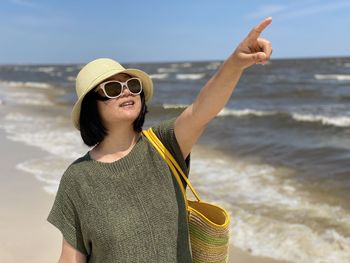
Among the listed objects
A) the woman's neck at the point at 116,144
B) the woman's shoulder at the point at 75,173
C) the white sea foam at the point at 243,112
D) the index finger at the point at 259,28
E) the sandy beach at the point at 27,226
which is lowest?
the white sea foam at the point at 243,112

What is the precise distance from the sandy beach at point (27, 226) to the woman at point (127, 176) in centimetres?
250

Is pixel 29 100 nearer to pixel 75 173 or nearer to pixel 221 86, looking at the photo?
pixel 75 173

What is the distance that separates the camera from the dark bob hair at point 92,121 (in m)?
1.93

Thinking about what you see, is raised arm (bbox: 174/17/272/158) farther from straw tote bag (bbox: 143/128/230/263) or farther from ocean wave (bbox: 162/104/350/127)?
ocean wave (bbox: 162/104/350/127)

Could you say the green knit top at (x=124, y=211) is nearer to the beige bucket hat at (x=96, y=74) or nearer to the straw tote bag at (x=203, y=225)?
the straw tote bag at (x=203, y=225)

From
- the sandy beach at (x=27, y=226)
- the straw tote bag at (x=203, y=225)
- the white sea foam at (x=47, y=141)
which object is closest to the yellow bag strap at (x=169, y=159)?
the straw tote bag at (x=203, y=225)

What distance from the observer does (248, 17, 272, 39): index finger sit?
153cm

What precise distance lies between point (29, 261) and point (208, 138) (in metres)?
7.28

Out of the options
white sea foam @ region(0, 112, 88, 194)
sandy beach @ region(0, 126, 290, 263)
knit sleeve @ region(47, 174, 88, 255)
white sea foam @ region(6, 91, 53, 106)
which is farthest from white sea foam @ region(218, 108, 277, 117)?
knit sleeve @ region(47, 174, 88, 255)

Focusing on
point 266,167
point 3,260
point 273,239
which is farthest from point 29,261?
point 266,167

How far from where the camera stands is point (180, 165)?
1.87 meters

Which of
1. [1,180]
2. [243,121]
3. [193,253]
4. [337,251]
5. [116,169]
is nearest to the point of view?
[116,169]

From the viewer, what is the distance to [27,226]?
15.7ft

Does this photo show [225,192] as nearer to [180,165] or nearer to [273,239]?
[273,239]
